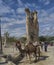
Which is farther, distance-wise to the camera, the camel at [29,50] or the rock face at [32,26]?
the rock face at [32,26]

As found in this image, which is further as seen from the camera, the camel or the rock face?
the rock face

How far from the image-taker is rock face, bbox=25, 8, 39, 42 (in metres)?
9.10

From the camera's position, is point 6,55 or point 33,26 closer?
point 6,55

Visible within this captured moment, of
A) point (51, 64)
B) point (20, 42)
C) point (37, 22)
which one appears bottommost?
point (51, 64)

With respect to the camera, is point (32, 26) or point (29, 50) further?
point (32, 26)

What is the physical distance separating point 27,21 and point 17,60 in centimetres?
121

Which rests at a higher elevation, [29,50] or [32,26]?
[32,26]

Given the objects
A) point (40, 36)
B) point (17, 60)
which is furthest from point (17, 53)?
point (40, 36)

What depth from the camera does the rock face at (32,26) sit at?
29.9 feet

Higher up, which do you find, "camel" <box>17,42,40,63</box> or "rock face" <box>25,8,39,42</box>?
"rock face" <box>25,8,39,42</box>

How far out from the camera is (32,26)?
9359 millimetres

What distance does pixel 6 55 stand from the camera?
343 inches

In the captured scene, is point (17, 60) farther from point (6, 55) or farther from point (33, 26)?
point (33, 26)

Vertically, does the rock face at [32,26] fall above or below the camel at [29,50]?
above
